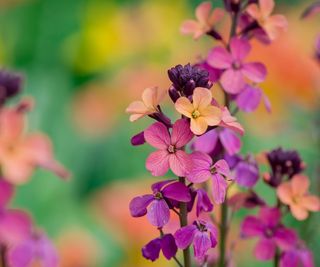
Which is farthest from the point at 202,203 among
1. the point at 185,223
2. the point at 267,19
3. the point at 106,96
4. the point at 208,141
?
the point at 106,96

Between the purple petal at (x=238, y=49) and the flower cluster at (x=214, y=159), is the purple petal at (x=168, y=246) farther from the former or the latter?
the purple petal at (x=238, y=49)

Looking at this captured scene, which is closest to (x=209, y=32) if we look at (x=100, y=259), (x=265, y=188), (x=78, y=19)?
(x=100, y=259)

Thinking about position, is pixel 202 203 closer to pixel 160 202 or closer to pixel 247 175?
pixel 160 202

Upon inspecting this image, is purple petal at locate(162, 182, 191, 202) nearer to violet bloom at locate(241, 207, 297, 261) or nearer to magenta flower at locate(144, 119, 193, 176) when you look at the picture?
magenta flower at locate(144, 119, 193, 176)

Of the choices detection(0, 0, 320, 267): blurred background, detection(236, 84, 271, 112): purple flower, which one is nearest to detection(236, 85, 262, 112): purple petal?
detection(236, 84, 271, 112): purple flower

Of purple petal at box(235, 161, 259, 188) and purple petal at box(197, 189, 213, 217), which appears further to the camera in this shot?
purple petal at box(235, 161, 259, 188)
